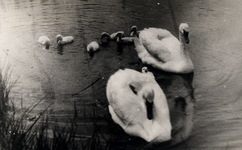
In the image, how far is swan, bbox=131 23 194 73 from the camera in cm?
572

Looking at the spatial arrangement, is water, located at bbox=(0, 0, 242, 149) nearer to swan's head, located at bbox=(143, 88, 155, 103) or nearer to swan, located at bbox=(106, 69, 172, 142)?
swan, located at bbox=(106, 69, 172, 142)

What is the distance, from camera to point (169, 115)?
4727 millimetres

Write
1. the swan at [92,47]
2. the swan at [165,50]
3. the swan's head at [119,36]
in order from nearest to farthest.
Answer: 1. the swan at [165,50]
2. the swan at [92,47]
3. the swan's head at [119,36]

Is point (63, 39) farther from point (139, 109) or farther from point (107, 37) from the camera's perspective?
point (139, 109)

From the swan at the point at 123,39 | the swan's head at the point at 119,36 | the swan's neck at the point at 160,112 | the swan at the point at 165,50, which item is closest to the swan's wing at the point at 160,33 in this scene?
the swan at the point at 165,50

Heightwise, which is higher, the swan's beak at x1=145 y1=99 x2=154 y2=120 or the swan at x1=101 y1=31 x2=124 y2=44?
the swan at x1=101 y1=31 x2=124 y2=44

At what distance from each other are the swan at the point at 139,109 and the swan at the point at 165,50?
96 centimetres

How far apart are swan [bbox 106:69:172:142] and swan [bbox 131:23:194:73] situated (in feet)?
3.15

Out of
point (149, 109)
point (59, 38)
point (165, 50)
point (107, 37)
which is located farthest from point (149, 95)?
point (59, 38)

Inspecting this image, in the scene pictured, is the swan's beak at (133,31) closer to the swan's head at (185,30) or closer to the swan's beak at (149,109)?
the swan's head at (185,30)

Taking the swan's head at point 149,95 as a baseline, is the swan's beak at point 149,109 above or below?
below

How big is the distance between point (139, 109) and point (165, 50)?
64.9 inches

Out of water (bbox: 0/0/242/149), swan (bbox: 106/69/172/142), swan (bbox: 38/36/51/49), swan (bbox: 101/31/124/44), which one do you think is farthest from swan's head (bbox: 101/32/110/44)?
swan (bbox: 106/69/172/142)

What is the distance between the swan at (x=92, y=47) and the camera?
6066mm
